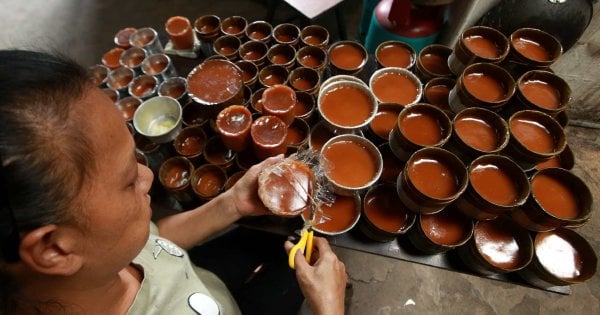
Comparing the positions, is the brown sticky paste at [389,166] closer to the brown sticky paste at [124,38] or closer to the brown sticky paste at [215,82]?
the brown sticky paste at [215,82]

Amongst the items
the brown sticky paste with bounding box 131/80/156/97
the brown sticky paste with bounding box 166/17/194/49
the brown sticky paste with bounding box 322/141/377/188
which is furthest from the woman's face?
the brown sticky paste with bounding box 166/17/194/49

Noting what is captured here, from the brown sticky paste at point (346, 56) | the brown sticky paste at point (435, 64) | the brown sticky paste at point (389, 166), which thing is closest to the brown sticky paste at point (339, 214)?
the brown sticky paste at point (389, 166)

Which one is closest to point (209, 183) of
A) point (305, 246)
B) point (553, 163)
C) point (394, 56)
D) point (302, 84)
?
point (305, 246)

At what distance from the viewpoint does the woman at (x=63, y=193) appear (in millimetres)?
626

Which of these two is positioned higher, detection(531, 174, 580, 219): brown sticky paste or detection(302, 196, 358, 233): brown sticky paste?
detection(531, 174, 580, 219): brown sticky paste

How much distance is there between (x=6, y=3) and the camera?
5.20m

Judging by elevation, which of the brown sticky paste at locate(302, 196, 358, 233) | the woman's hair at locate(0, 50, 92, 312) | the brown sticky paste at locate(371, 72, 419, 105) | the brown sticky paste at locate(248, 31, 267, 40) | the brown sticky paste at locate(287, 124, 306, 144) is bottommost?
the brown sticky paste at locate(302, 196, 358, 233)

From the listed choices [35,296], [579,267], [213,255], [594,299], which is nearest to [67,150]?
[35,296]

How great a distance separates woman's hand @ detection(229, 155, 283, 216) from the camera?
4.99ft

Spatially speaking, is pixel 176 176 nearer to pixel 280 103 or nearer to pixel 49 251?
pixel 280 103

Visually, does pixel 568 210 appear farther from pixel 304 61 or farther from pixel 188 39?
pixel 188 39

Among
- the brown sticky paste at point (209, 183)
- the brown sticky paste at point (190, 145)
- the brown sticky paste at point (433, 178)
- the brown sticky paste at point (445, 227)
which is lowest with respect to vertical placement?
the brown sticky paste at point (445, 227)

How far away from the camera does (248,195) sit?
1544 millimetres

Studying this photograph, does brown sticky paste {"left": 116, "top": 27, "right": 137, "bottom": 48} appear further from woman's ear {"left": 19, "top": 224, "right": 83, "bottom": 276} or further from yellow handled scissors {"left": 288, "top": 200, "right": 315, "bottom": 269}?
woman's ear {"left": 19, "top": 224, "right": 83, "bottom": 276}
